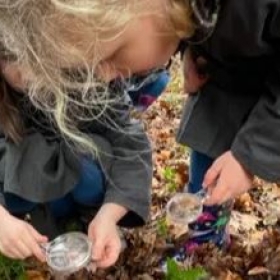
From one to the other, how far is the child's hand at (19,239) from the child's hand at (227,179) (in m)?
0.54

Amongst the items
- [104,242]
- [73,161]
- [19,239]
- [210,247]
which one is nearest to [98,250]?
[104,242]

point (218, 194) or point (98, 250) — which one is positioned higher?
point (218, 194)

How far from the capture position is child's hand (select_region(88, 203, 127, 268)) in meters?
2.19

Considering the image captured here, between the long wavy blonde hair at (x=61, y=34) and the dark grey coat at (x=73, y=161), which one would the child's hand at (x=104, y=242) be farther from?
the long wavy blonde hair at (x=61, y=34)

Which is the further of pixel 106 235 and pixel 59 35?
pixel 106 235

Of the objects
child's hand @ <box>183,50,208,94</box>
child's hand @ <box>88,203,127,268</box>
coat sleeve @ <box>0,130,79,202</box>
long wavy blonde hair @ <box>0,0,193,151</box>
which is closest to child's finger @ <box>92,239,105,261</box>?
child's hand @ <box>88,203,127,268</box>

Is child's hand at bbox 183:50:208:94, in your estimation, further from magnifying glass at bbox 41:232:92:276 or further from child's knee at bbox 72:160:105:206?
magnifying glass at bbox 41:232:92:276

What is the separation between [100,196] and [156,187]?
58 centimetres

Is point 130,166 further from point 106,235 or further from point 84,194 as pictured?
point 106,235

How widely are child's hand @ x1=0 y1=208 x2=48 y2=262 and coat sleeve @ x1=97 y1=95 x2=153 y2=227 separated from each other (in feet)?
1.04

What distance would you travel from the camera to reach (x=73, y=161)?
239cm

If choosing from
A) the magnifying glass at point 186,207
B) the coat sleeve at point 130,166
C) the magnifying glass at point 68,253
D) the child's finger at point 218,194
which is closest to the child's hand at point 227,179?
the child's finger at point 218,194

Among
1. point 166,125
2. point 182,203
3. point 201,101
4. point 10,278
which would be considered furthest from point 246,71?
point 166,125

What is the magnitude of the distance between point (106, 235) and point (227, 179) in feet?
1.38
